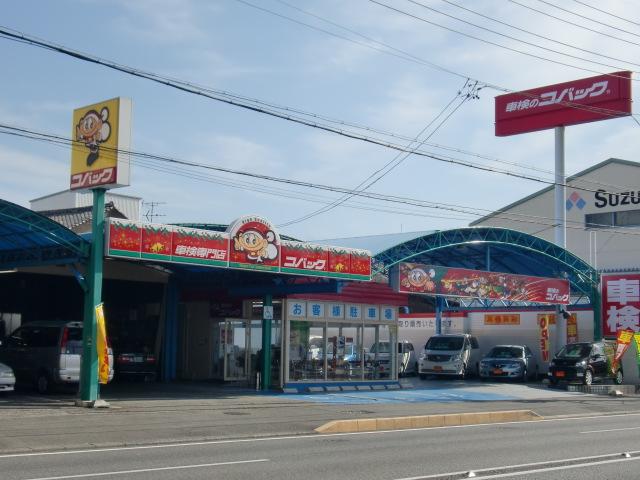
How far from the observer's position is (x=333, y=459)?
13906 millimetres

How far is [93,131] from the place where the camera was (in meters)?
22.2

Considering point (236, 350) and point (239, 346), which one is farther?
point (236, 350)

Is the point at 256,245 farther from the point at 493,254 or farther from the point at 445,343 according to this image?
the point at 445,343

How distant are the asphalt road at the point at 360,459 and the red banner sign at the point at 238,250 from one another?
6.88 metres

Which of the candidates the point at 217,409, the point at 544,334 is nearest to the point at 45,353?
the point at 217,409

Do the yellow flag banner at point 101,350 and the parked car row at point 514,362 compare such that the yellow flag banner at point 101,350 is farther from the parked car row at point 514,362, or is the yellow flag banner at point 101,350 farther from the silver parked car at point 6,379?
the parked car row at point 514,362

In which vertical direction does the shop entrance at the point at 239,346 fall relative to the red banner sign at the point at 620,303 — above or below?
below

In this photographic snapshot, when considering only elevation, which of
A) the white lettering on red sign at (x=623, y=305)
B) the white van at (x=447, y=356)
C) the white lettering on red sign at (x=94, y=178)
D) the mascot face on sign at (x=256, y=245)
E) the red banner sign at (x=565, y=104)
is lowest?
the white van at (x=447, y=356)

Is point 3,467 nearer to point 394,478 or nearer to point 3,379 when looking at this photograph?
point 394,478

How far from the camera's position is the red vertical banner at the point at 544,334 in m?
40.3

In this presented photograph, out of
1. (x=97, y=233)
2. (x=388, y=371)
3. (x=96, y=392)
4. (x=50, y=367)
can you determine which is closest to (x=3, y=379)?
(x=50, y=367)

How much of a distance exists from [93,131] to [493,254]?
68.2 ft

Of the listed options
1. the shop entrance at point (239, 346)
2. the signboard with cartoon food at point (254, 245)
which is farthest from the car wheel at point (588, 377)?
the signboard with cartoon food at point (254, 245)

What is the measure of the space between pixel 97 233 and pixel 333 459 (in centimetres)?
1034
